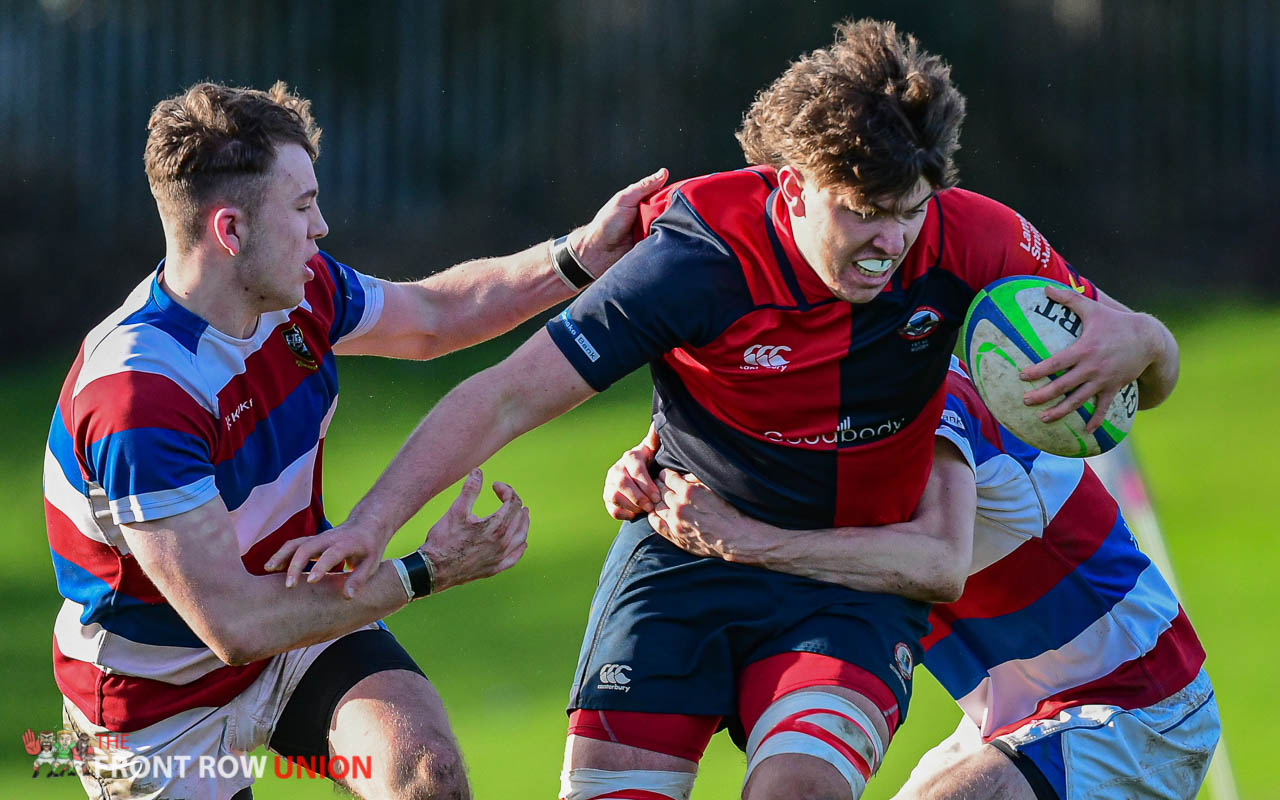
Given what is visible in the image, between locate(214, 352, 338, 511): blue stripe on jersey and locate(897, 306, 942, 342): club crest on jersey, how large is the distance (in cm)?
158

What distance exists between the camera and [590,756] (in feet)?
12.3

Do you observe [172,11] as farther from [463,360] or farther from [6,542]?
[6,542]

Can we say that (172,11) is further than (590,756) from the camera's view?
Yes

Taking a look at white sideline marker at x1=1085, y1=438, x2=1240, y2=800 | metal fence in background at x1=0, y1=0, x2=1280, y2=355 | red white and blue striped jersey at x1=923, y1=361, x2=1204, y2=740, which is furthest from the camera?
metal fence in background at x1=0, y1=0, x2=1280, y2=355

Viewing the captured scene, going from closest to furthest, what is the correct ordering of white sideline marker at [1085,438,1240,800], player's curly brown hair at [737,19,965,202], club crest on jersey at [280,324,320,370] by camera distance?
1. player's curly brown hair at [737,19,965,202]
2. club crest on jersey at [280,324,320,370]
3. white sideline marker at [1085,438,1240,800]

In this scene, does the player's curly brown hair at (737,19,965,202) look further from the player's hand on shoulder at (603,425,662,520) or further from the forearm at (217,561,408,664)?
the forearm at (217,561,408,664)

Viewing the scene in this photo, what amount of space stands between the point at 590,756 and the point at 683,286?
1172mm

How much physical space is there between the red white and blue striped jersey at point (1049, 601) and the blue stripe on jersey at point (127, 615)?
82.4 inches

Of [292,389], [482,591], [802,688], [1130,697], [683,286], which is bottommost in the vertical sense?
[482,591]

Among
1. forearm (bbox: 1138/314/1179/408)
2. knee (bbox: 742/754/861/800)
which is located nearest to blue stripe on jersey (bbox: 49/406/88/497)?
knee (bbox: 742/754/861/800)

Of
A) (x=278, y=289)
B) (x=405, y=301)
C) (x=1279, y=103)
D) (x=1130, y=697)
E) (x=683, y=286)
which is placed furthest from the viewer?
(x=1279, y=103)

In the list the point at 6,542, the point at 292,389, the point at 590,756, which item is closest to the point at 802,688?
the point at 590,756

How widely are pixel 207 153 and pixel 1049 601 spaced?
99.8 inches

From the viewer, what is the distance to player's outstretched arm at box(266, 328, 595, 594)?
3627 millimetres
